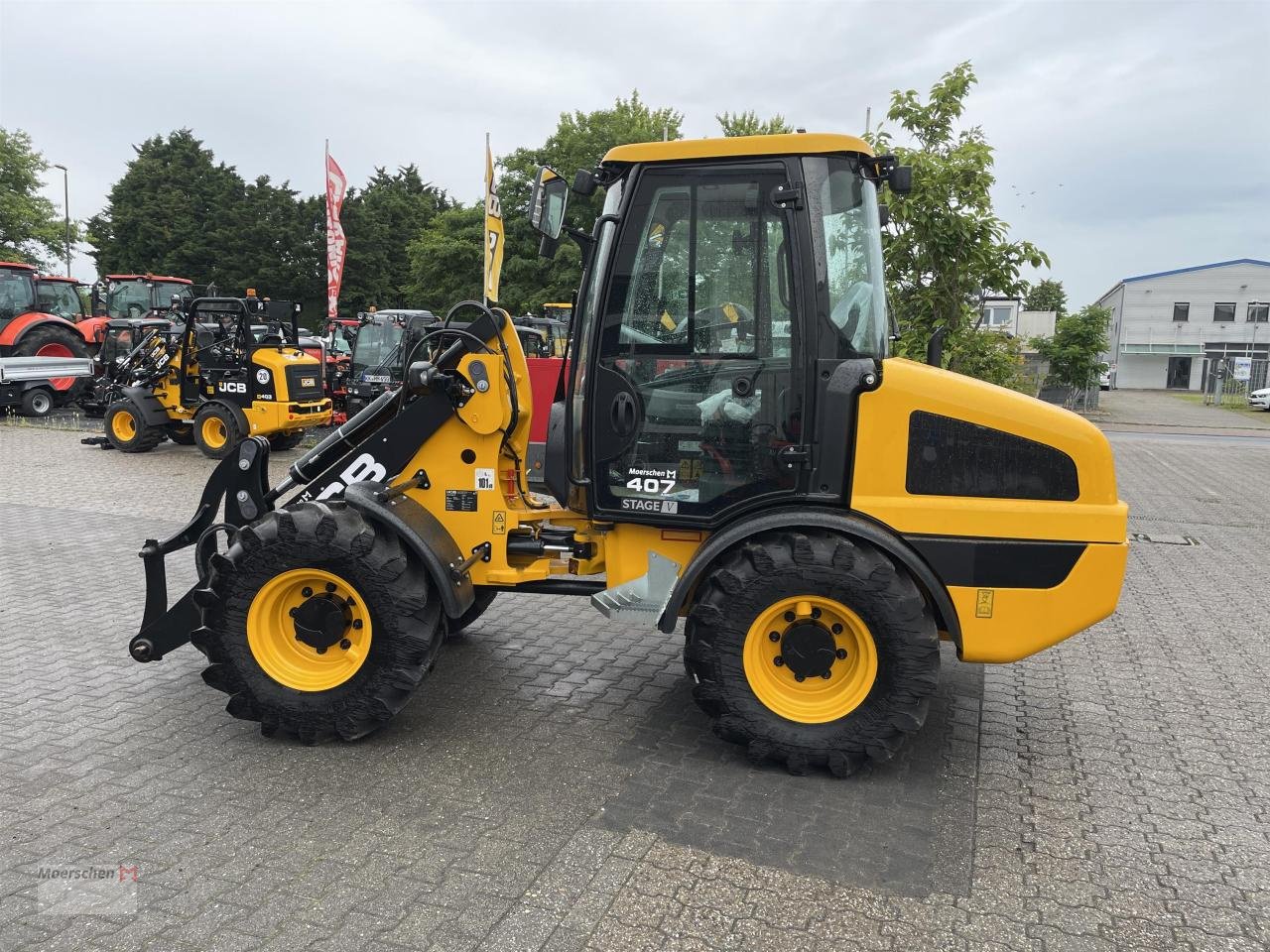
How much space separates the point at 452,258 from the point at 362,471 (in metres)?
34.2

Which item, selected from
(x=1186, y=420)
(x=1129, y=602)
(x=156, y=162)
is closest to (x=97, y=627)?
(x=1129, y=602)

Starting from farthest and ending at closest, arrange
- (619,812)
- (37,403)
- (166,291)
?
1. (166,291)
2. (37,403)
3. (619,812)

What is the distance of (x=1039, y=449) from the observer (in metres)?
3.97

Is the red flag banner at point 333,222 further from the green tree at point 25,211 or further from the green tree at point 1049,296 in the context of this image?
the green tree at point 1049,296

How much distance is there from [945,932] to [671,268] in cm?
283

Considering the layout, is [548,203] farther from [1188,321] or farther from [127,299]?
[1188,321]

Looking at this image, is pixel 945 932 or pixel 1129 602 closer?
pixel 945 932

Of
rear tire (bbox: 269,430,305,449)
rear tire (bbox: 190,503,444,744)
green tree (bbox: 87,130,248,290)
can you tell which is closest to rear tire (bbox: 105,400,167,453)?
rear tire (bbox: 269,430,305,449)

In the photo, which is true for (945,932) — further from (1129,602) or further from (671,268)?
(1129,602)

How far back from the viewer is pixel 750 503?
4.20 m

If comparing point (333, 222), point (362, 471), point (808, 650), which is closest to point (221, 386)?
point (333, 222)

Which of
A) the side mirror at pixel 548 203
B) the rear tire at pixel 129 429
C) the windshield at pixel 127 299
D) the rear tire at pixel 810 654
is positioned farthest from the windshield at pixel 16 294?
the rear tire at pixel 810 654

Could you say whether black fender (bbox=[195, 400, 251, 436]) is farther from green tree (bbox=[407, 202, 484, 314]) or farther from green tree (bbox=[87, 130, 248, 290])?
green tree (bbox=[87, 130, 248, 290])

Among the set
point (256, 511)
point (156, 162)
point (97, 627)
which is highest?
point (156, 162)
